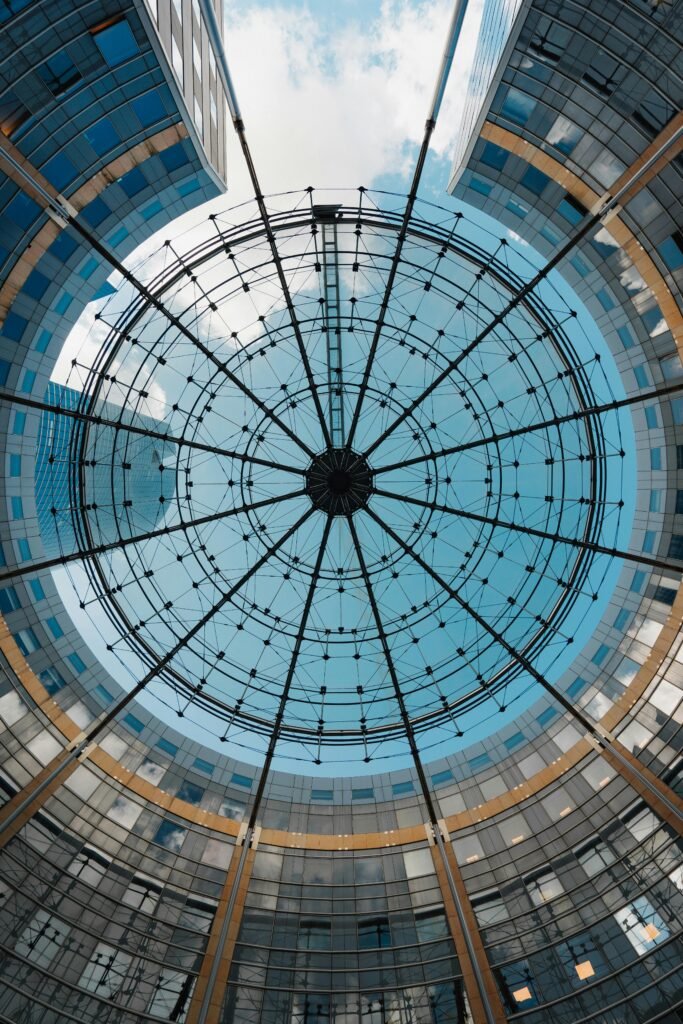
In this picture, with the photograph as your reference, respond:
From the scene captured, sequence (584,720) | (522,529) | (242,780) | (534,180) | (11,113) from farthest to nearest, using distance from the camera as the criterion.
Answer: (242,780) → (584,720) → (522,529) → (534,180) → (11,113)

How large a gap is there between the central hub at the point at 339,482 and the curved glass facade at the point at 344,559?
0.50 feet

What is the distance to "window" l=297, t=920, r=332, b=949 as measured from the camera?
28.7 m

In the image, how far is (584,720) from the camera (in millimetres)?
31359

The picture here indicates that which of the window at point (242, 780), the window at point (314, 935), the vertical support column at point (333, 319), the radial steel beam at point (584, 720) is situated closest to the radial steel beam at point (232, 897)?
the window at point (242, 780)

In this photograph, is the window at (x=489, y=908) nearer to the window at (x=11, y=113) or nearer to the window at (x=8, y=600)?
the window at (x=8, y=600)

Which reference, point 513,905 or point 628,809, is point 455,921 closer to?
point 513,905

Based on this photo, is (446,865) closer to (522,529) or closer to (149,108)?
(522,529)

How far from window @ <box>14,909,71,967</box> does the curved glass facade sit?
0.37ft

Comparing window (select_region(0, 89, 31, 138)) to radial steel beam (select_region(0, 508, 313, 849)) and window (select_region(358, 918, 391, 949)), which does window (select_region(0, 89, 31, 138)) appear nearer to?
radial steel beam (select_region(0, 508, 313, 849))

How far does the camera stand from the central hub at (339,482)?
1198 inches

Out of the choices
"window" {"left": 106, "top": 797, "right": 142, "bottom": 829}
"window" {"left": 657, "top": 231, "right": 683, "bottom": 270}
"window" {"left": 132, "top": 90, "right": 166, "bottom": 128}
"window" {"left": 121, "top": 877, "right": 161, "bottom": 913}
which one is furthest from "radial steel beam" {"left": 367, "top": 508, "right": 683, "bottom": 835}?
"window" {"left": 121, "top": 877, "right": 161, "bottom": 913}

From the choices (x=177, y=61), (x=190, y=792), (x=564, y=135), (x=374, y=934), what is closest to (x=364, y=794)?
(x=374, y=934)

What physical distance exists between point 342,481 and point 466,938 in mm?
→ 20275

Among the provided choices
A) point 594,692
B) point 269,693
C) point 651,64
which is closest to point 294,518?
point 269,693
